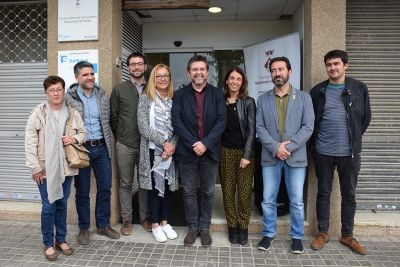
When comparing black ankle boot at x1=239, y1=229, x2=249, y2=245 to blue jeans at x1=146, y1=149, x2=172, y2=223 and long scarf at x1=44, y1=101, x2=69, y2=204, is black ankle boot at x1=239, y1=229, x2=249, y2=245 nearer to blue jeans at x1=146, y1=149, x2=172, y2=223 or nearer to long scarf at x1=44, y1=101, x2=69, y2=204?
blue jeans at x1=146, y1=149, x2=172, y2=223

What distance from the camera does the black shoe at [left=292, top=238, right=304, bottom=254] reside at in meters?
3.52

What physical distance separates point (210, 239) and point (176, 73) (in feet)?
11.5

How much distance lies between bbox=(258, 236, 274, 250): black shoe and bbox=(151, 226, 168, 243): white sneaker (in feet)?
3.71

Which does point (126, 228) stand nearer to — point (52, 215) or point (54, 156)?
point (52, 215)

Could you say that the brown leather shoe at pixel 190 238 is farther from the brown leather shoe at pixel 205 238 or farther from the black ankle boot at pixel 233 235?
the black ankle boot at pixel 233 235

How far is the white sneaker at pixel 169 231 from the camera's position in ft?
12.6

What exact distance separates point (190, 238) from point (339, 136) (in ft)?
6.91

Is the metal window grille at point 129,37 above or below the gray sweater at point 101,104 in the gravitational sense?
above

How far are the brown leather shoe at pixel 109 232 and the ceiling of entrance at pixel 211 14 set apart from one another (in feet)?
10.1

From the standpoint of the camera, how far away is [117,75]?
4367 mm

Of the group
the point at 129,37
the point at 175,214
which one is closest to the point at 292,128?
the point at 175,214

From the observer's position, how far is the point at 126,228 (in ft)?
13.2

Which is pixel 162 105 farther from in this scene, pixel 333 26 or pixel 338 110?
pixel 333 26

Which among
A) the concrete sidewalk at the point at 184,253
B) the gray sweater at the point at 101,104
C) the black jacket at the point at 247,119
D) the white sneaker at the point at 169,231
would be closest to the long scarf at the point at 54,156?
the gray sweater at the point at 101,104
